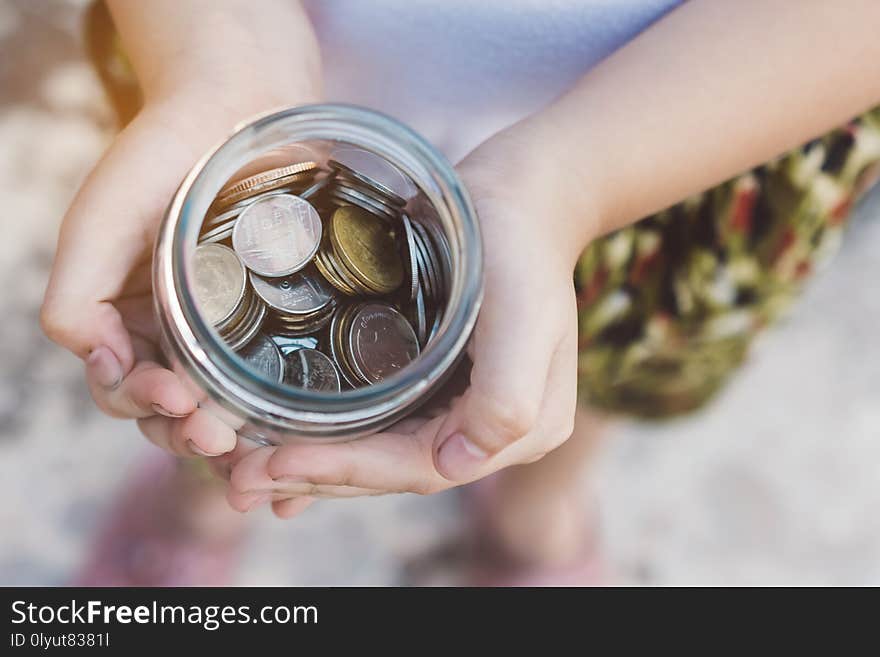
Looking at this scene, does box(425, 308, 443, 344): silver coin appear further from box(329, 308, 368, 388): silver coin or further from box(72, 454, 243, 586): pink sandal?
box(72, 454, 243, 586): pink sandal

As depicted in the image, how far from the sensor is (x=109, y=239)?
48cm

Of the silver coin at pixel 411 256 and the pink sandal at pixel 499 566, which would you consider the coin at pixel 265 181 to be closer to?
the silver coin at pixel 411 256

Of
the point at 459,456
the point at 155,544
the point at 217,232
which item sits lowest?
the point at 459,456

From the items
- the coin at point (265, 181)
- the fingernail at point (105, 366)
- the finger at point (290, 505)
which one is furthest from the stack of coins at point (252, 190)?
the finger at point (290, 505)

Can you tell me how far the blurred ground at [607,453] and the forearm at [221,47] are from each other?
656 mm

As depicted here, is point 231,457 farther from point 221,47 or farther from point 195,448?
point 221,47

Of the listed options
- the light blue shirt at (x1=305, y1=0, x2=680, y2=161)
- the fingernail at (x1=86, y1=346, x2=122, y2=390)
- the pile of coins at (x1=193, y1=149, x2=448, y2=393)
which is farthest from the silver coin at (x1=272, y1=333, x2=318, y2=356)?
the light blue shirt at (x1=305, y1=0, x2=680, y2=161)

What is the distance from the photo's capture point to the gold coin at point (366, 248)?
0.44m

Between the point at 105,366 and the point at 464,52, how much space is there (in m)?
0.33

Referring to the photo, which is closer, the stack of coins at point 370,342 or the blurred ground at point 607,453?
the stack of coins at point 370,342

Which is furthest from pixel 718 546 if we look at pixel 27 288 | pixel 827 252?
pixel 27 288

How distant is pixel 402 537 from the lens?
1103mm

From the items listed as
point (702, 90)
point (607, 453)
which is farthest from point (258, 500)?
point (607, 453)
